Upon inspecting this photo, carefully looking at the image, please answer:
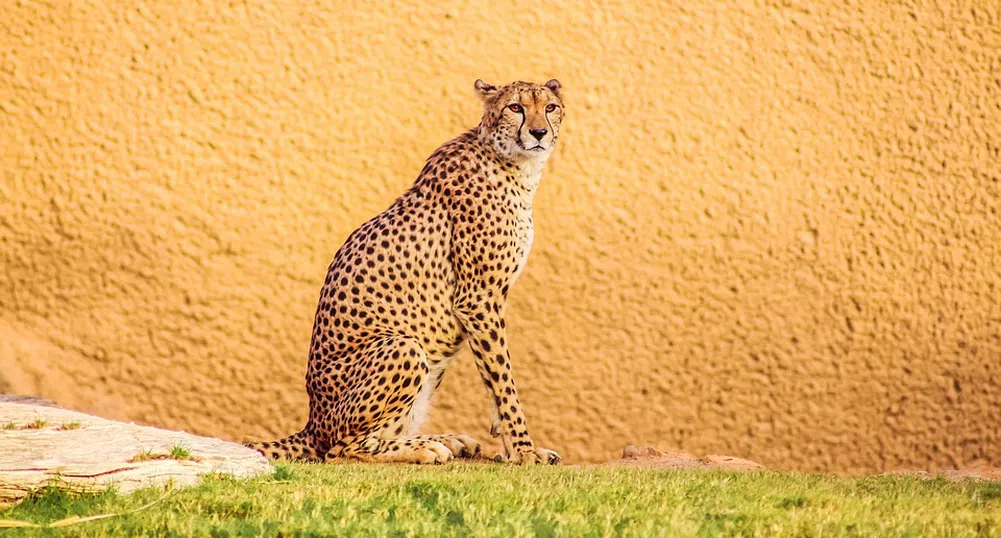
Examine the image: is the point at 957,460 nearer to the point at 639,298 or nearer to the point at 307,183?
the point at 639,298

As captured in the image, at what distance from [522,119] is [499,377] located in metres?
1.15

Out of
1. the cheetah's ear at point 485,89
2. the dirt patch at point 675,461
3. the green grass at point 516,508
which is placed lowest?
the dirt patch at point 675,461

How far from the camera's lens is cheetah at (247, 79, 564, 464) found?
5066 millimetres

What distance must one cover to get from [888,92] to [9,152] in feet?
16.1

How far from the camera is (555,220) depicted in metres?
6.39

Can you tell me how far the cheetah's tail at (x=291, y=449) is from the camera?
5.07 metres

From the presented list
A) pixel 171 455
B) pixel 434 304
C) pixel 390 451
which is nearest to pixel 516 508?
pixel 171 455

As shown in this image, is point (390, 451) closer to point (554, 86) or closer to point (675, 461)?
point (675, 461)

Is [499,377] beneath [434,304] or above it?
beneath

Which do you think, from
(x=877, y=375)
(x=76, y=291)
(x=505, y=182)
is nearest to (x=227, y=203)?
(x=76, y=291)

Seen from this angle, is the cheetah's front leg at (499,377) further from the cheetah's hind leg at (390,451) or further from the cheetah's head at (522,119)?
the cheetah's head at (522,119)

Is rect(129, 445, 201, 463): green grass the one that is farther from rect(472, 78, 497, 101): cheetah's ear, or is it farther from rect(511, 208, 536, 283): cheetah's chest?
rect(472, 78, 497, 101): cheetah's ear

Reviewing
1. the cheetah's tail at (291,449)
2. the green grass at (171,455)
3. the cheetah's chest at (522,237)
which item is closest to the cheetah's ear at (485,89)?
the cheetah's chest at (522,237)

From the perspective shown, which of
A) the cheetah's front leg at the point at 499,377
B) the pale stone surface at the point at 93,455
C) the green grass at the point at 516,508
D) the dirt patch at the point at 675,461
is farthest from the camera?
the dirt patch at the point at 675,461
